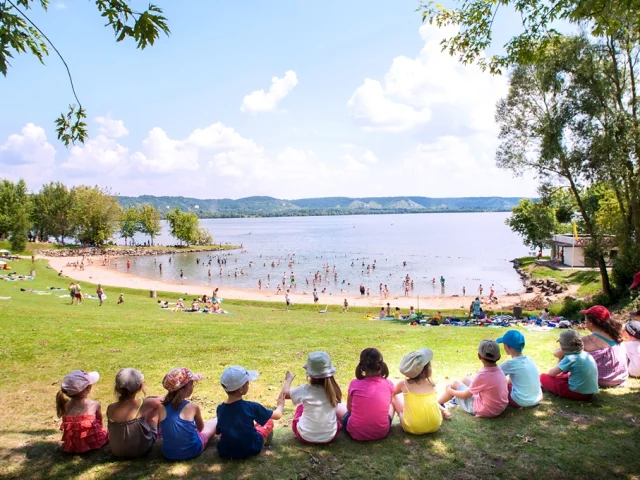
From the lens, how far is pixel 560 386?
618cm

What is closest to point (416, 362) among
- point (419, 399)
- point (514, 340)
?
point (419, 399)

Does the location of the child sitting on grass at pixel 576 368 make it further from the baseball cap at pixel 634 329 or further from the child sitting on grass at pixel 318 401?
the child sitting on grass at pixel 318 401

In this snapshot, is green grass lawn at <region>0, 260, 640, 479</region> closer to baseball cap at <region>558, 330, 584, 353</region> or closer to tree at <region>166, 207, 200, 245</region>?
baseball cap at <region>558, 330, 584, 353</region>

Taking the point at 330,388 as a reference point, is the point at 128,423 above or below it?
below

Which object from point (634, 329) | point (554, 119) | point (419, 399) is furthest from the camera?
point (554, 119)

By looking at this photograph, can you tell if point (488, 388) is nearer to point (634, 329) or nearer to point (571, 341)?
point (571, 341)

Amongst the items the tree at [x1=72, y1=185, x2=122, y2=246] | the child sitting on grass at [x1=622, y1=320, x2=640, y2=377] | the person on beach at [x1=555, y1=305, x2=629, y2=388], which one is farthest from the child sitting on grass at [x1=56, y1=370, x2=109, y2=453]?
the tree at [x1=72, y1=185, x2=122, y2=246]

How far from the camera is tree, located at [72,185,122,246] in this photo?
84688 mm

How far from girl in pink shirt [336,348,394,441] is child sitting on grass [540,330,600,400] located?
2684 millimetres

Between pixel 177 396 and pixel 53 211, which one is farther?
pixel 53 211

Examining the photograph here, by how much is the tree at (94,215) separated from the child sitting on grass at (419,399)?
300ft

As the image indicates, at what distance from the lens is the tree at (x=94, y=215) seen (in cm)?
8469

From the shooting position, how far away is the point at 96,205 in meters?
84.7

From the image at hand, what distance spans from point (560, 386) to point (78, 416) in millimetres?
6264
